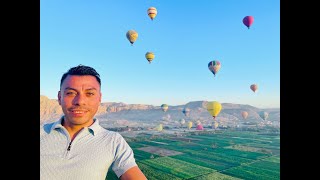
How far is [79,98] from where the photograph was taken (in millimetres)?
1749

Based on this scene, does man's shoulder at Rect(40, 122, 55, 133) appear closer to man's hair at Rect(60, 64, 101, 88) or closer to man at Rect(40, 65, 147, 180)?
man at Rect(40, 65, 147, 180)

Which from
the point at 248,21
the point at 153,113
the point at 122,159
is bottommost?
the point at 153,113

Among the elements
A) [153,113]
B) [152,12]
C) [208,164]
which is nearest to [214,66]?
[152,12]

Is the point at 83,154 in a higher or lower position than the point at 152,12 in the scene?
lower

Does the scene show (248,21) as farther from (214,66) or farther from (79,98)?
(79,98)

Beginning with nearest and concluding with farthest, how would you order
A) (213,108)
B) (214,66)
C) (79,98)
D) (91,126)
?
1. (79,98)
2. (91,126)
3. (214,66)
4. (213,108)

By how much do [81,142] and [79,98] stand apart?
31 centimetres

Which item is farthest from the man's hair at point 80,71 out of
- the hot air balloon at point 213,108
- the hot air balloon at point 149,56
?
the hot air balloon at point 149,56

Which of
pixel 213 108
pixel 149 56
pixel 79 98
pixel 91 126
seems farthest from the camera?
pixel 149 56

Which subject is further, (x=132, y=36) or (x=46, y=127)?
(x=132, y=36)
